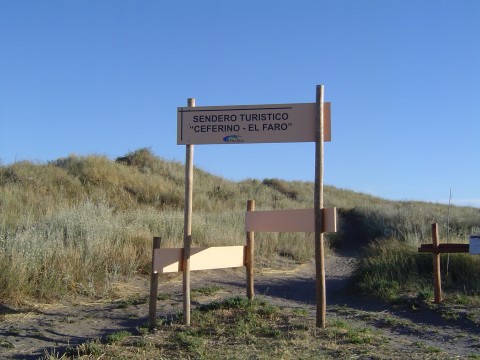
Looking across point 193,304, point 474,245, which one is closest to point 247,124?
point 193,304

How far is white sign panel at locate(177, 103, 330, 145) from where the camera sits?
7.09 m

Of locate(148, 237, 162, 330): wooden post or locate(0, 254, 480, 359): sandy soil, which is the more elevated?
locate(148, 237, 162, 330): wooden post

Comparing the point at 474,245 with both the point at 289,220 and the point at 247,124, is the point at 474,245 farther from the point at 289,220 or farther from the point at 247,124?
the point at 247,124

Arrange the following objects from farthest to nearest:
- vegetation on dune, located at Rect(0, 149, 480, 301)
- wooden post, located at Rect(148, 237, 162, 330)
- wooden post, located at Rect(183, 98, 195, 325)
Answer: vegetation on dune, located at Rect(0, 149, 480, 301)
wooden post, located at Rect(183, 98, 195, 325)
wooden post, located at Rect(148, 237, 162, 330)

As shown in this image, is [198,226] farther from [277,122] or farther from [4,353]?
[4,353]

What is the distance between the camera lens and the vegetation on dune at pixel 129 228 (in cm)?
899

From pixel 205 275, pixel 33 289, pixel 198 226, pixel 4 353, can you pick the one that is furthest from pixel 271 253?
pixel 4 353

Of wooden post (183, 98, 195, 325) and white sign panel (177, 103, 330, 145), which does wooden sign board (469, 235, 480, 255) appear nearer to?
white sign panel (177, 103, 330, 145)

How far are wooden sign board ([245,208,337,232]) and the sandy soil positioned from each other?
137 cm

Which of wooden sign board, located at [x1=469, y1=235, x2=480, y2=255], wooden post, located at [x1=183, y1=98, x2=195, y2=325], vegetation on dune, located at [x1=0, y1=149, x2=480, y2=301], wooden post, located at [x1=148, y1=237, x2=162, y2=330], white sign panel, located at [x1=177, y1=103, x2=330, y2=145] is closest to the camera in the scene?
wooden post, located at [x1=148, y1=237, x2=162, y2=330]

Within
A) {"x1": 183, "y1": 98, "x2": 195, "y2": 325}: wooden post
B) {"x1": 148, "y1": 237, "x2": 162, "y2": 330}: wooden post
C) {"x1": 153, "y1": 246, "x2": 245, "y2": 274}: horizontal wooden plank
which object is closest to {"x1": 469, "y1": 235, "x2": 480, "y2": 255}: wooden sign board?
{"x1": 153, "y1": 246, "x2": 245, "y2": 274}: horizontal wooden plank

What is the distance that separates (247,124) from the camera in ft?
23.6

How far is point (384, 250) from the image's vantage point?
12.2 meters

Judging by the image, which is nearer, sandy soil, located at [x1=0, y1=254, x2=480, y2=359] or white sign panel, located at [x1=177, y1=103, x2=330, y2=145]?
sandy soil, located at [x1=0, y1=254, x2=480, y2=359]
